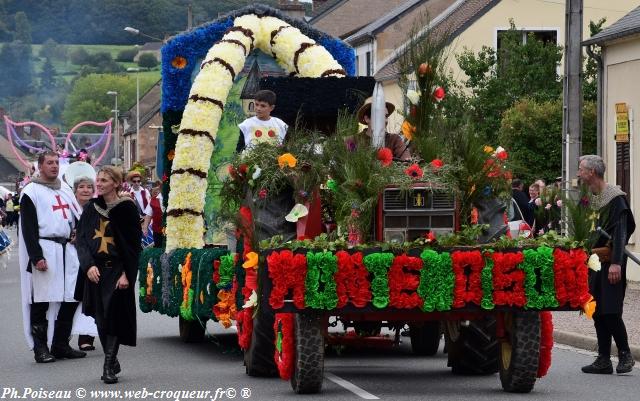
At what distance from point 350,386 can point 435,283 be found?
1.37 meters

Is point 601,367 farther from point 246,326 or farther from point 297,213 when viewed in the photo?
point 297,213

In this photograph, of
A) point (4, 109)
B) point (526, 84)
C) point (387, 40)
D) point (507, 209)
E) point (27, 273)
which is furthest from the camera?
point (4, 109)

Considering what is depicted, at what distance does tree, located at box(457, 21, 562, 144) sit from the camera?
35.9 m

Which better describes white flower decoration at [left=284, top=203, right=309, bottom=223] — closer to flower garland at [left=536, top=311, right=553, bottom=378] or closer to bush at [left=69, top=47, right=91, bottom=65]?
flower garland at [left=536, top=311, right=553, bottom=378]

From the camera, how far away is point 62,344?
46.2 feet

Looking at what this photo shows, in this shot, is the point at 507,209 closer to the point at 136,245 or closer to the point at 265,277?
the point at 265,277

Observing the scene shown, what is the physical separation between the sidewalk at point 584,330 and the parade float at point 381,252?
3.24 m

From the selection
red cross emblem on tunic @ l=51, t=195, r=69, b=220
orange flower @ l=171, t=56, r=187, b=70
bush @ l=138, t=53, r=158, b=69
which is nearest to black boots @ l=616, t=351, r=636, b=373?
red cross emblem on tunic @ l=51, t=195, r=69, b=220

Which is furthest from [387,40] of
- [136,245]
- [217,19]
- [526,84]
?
[136,245]

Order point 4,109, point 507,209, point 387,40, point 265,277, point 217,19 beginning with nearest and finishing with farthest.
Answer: point 265,277
point 507,209
point 217,19
point 387,40
point 4,109

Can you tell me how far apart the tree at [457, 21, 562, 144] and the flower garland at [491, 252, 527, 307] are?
2508 cm

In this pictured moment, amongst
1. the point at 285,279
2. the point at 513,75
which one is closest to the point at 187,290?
the point at 285,279

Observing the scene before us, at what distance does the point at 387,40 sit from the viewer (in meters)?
51.2

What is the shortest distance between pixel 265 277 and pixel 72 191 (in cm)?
476
